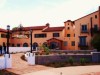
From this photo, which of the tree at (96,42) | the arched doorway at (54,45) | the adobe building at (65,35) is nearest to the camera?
the tree at (96,42)

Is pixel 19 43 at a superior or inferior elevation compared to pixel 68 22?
inferior

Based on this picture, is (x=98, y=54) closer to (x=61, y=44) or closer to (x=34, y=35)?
(x=61, y=44)

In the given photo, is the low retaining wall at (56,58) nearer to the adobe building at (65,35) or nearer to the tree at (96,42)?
the tree at (96,42)

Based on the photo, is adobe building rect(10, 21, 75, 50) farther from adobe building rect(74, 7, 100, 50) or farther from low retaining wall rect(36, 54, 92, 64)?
low retaining wall rect(36, 54, 92, 64)

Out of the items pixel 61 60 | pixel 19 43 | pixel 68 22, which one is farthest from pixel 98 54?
pixel 19 43

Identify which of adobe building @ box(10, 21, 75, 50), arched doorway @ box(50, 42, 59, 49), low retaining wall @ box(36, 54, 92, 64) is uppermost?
adobe building @ box(10, 21, 75, 50)

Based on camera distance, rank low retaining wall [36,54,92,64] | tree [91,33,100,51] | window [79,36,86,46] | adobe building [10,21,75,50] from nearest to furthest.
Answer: low retaining wall [36,54,92,64] → tree [91,33,100,51] → window [79,36,86,46] → adobe building [10,21,75,50]

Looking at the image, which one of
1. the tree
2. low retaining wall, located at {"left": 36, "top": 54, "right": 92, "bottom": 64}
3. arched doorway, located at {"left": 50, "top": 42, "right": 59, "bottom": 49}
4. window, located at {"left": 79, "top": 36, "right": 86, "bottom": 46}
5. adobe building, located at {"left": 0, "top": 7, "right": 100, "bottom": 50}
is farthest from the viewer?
arched doorway, located at {"left": 50, "top": 42, "right": 59, "bottom": 49}

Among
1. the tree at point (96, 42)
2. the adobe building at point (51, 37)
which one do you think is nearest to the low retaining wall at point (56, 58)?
the tree at point (96, 42)

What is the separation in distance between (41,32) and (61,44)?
25.3 ft

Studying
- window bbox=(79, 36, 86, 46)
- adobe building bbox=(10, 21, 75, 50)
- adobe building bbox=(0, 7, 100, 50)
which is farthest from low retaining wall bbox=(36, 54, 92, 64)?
adobe building bbox=(10, 21, 75, 50)

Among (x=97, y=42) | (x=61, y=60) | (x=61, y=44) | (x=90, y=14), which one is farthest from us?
(x=61, y=44)

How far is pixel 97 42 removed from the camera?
51500 mm

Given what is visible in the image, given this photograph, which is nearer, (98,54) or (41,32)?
(98,54)
